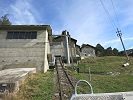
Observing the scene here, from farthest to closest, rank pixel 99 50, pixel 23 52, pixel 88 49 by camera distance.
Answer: pixel 99 50
pixel 88 49
pixel 23 52

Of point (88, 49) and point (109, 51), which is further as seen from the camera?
point (109, 51)

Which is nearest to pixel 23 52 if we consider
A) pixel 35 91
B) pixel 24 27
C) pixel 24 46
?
pixel 24 46

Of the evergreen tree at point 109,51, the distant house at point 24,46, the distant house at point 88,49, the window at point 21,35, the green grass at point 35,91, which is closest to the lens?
the green grass at point 35,91

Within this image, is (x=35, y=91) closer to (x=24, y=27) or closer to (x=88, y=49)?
(x=24, y=27)

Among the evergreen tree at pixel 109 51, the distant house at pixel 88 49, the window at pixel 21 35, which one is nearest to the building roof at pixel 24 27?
the window at pixel 21 35

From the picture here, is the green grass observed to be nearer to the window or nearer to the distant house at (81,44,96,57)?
the window

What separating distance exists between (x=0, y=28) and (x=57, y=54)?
19675 millimetres

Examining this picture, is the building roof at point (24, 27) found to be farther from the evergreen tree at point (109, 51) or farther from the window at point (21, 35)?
the evergreen tree at point (109, 51)

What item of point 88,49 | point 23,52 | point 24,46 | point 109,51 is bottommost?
point 23,52

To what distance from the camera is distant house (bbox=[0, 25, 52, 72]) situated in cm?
2494

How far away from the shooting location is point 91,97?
5.02m

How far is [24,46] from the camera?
26062 millimetres

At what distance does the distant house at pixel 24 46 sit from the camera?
24938 mm

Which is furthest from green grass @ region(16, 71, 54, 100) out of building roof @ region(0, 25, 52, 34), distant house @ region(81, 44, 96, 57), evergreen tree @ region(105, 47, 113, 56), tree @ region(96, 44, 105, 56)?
tree @ region(96, 44, 105, 56)
